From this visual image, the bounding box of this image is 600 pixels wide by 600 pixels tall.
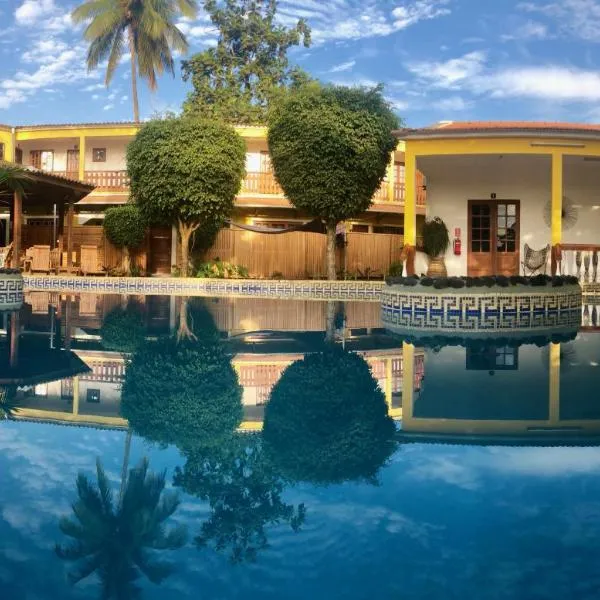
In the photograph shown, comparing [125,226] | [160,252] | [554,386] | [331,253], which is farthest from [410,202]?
[160,252]

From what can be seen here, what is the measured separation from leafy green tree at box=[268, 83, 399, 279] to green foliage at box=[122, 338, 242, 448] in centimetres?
1130

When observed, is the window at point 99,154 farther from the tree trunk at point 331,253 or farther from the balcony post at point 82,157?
the tree trunk at point 331,253

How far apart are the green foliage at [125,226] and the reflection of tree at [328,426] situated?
58.2ft

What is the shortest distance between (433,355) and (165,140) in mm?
14585

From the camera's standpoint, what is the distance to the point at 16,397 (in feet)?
15.6

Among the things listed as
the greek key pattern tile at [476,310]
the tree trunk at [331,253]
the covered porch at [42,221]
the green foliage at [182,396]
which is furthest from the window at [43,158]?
the green foliage at [182,396]

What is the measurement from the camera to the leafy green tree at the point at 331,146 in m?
17.6

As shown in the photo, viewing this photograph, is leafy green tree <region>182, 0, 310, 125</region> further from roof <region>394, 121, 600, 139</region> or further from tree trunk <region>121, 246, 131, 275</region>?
roof <region>394, 121, 600, 139</region>

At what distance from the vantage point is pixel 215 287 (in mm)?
18656

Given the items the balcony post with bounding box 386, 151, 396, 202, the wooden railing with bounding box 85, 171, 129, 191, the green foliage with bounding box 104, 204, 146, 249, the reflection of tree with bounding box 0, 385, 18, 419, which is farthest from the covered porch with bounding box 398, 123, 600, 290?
the reflection of tree with bounding box 0, 385, 18, 419

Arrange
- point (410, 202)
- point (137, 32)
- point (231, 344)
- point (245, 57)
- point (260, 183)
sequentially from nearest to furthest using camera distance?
point (231, 344) < point (410, 202) < point (260, 183) < point (137, 32) < point (245, 57)

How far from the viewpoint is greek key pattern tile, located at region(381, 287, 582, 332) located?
9.50 metres

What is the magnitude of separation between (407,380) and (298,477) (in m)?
2.65

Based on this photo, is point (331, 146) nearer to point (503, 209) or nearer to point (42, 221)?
point (503, 209)
